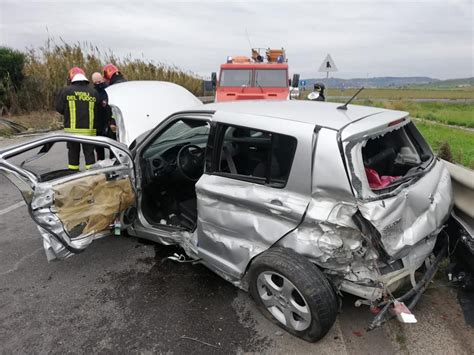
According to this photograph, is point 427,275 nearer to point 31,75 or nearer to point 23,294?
point 23,294

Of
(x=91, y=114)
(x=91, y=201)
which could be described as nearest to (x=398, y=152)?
(x=91, y=201)

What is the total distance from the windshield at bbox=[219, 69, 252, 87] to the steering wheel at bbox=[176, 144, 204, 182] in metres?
6.76

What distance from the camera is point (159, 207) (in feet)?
12.8

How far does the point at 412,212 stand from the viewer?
2.54 metres

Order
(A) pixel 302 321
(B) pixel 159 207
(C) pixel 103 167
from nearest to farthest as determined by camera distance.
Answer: (A) pixel 302 321 → (C) pixel 103 167 → (B) pixel 159 207

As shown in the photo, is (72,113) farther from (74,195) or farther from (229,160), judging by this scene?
(229,160)

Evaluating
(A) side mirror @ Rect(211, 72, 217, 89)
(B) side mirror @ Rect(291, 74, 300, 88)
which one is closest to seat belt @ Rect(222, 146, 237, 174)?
(A) side mirror @ Rect(211, 72, 217, 89)

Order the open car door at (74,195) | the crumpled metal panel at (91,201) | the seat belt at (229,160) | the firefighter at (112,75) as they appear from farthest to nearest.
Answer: the firefighter at (112,75), the seat belt at (229,160), the crumpled metal panel at (91,201), the open car door at (74,195)

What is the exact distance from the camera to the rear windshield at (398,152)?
10.1 feet

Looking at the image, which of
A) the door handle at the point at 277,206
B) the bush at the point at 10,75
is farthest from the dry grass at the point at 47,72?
the door handle at the point at 277,206

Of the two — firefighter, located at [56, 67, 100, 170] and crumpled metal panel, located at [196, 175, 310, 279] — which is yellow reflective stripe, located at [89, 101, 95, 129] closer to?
firefighter, located at [56, 67, 100, 170]

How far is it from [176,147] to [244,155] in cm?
118

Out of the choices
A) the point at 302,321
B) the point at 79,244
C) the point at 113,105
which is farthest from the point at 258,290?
the point at 113,105

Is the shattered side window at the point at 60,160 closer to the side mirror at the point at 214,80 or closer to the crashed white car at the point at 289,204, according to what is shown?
the crashed white car at the point at 289,204
